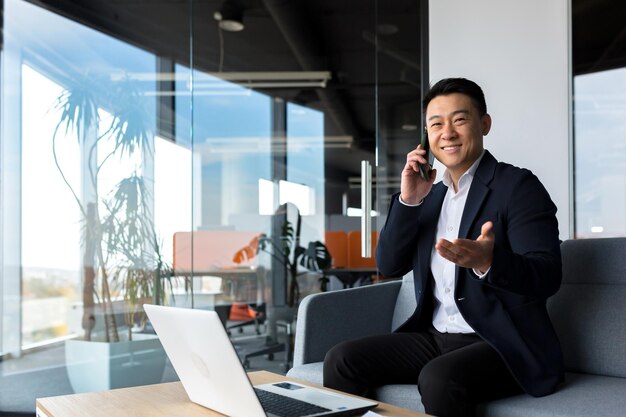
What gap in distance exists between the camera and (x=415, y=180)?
2.26 metres

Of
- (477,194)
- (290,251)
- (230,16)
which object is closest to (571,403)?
(477,194)

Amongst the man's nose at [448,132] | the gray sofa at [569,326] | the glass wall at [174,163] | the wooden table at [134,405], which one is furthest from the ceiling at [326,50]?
the wooden table at [134,405]

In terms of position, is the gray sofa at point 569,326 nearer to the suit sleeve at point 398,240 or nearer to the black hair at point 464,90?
the suit sleeve at point 398,240

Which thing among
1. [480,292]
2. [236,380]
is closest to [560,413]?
[480,292]

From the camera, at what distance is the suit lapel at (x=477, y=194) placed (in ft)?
7.11

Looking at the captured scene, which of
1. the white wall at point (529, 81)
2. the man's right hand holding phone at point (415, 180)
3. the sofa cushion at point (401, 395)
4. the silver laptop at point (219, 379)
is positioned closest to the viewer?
the silver laptop at point (219, 379)

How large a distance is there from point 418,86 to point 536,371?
254cm

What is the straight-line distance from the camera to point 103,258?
13.4 ft

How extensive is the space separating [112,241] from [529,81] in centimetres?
237

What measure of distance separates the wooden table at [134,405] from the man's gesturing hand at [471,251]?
35 centimetres

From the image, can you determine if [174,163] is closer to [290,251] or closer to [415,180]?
[290,251]

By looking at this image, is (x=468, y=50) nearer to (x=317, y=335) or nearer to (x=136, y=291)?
(x=317, y=335)

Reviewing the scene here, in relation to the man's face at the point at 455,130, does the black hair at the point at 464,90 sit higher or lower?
higher

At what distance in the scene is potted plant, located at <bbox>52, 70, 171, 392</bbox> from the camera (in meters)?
4.08
